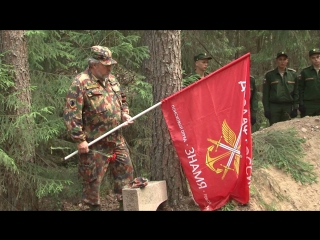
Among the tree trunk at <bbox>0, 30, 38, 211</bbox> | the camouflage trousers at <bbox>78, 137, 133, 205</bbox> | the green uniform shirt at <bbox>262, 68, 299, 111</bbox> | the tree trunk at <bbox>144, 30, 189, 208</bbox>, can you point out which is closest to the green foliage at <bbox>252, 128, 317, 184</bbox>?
the green uniform shirt at <bbox>262, 68, 299, 111</bbox>

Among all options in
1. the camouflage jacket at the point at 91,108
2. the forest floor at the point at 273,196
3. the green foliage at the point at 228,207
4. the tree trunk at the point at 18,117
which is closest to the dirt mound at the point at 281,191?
the forest floor at the point at 273,196

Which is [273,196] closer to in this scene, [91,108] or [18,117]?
[91,108]

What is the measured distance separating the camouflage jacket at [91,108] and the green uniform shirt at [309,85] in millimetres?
4682

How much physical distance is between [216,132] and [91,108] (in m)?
1.63

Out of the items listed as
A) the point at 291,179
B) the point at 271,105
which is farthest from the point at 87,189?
the point at 271,105

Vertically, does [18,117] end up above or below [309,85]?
below

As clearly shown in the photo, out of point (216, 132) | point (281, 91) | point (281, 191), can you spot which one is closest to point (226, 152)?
point (216, 132)

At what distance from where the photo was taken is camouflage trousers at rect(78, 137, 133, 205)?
5637mm

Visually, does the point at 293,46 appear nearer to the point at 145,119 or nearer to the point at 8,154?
the point at 145,119

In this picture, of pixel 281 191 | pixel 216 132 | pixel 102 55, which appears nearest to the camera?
pixel 102 55

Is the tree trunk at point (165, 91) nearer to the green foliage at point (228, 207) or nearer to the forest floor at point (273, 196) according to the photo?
the forest floor at point (273, 196)

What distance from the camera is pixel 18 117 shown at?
20.2 ft

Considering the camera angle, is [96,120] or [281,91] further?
[281,91]

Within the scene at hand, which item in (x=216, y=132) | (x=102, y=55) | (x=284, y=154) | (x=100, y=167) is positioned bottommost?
(x=284, y=154)
